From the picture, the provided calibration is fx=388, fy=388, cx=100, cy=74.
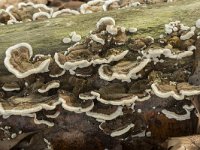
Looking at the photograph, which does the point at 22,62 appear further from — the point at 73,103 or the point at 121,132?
the point at 121,132

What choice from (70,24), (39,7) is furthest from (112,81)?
(39,7)

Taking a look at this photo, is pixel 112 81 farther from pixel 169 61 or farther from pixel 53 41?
pixel 53 41

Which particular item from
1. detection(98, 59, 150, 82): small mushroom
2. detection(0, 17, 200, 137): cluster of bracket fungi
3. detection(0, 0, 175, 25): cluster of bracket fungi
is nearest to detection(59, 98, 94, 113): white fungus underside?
detection(0, 17, 200, 137): cluster of bracket fungi

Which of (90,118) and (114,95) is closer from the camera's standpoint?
(114,95)

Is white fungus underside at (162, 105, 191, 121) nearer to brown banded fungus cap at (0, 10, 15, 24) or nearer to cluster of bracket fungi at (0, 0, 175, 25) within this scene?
cluster of bracket fungi at (0, 0, 175, 25)

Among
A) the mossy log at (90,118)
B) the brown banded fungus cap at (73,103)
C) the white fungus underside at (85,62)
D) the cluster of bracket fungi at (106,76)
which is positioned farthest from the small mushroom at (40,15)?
the brown banded fungus cap at (73,103)

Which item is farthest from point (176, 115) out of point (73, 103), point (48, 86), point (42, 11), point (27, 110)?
point (42, 11)
